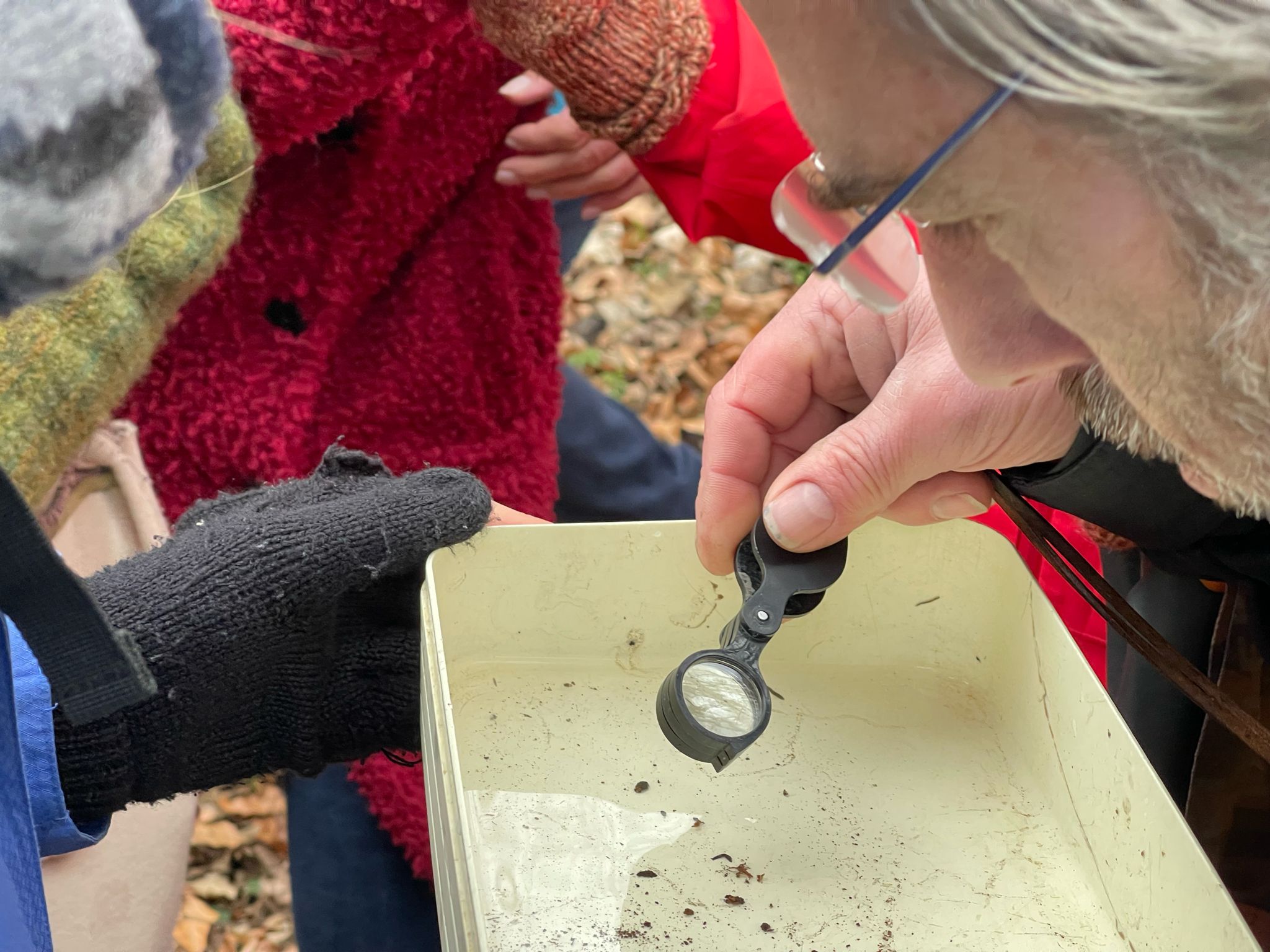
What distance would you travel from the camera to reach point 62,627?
460 millimetres

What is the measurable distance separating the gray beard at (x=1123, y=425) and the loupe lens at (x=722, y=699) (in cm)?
24

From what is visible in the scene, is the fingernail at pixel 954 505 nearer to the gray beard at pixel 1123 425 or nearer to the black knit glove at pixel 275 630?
the gray beard at pixel 1123 425

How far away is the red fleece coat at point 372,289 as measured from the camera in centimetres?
83

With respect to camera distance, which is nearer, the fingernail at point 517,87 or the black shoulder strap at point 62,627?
the black shoulder strap at point 62,627

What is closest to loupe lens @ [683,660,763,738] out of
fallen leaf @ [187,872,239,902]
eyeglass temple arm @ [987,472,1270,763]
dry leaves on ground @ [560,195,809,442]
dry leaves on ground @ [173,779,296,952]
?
eyeglass temple arm @ [987,472,1270,763]

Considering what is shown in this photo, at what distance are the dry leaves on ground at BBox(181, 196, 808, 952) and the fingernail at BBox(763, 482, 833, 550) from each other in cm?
126

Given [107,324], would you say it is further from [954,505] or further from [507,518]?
[954,505]

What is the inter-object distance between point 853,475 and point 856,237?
275 mm

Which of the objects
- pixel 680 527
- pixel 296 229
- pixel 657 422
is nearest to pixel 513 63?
pixel 296 229

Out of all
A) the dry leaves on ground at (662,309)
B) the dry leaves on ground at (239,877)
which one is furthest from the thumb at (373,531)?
the dry leaves on ground at (662,309)

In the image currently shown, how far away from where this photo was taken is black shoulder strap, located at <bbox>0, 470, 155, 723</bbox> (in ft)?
1.42

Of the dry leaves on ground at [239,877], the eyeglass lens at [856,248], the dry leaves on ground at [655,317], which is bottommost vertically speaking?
the dry leaves on ground at [239,877]

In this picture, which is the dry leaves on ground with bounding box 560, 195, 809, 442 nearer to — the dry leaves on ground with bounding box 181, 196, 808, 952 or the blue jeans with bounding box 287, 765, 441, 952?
the dry leaves on ground with bounding box 181, 196, 808, 952

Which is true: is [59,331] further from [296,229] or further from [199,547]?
[296,229]
